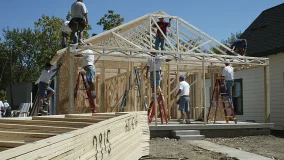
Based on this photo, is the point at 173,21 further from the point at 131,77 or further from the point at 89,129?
the point at 89,129

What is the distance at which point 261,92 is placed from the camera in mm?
14914

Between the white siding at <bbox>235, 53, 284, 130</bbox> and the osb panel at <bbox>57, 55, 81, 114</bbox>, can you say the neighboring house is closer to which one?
the white siding at <bbox>235, 53, 284, 130</bbox>

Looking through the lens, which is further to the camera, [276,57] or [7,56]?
[7,56]

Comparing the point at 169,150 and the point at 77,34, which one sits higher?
the point at 77,34

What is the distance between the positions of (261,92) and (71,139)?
13.3m

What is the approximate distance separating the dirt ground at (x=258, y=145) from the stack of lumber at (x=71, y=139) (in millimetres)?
3214

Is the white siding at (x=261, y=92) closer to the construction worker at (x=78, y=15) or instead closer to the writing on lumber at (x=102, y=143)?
the construction worker at (x=78, y=15)

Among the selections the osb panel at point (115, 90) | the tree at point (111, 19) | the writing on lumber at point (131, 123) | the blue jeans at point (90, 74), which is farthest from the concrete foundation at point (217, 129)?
the tree at point (111, 19)

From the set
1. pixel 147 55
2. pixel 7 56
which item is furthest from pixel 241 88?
pixel 7 56

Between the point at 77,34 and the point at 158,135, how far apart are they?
3.72 m

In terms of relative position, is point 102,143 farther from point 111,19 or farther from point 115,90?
point 111,19

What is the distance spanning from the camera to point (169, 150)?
7.99 metres

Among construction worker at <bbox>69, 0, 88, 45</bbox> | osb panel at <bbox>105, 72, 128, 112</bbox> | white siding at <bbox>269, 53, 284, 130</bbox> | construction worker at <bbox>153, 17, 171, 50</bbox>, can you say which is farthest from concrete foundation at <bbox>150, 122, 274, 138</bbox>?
osb panel at <bbox>105, 72, 128, 112</bbox>

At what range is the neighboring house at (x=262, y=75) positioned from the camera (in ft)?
45.8
